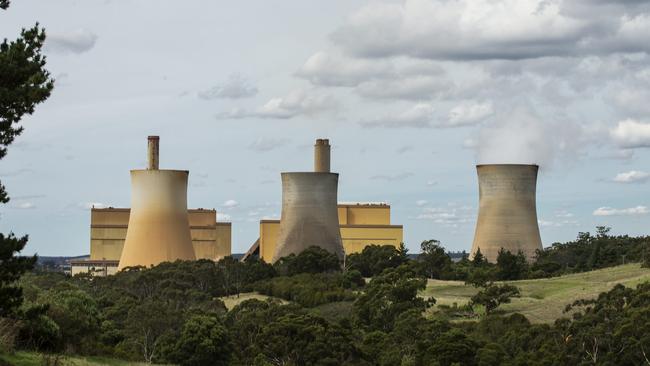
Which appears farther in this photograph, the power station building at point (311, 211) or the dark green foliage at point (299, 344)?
the power station building at point (311, 211)

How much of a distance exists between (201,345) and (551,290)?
2077 centimetres

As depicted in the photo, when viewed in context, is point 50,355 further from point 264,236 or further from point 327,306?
point 264,236

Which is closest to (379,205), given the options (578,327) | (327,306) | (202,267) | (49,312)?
(202,267)

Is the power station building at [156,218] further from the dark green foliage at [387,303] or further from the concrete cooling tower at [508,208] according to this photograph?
the concrete cooling tower at [508,208]

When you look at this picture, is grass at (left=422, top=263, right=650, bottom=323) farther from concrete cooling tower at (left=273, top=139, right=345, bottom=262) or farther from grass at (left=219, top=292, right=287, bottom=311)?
grass at (left=219, top=292, right=287, bottom=311)

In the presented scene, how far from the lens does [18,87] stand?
14.3 meters

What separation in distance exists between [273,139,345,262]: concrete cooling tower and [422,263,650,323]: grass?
6.39 m

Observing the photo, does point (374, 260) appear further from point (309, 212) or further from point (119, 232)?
point (119, 232)

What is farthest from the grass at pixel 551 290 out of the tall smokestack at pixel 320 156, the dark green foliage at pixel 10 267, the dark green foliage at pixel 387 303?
the dark green foliage at pixel 10 267

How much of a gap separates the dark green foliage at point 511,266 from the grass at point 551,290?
6.55ft

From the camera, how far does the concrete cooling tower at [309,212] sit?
57.4 metres

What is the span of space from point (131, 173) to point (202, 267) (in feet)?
20.8

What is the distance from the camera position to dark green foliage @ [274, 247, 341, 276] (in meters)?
57.9

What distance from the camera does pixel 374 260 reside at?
63.4 meters
